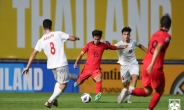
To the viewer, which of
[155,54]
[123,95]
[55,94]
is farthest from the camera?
[55,94]

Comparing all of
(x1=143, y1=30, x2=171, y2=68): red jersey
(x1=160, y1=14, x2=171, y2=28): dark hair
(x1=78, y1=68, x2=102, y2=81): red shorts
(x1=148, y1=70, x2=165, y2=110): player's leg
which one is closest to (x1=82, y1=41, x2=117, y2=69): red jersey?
(x1=78, y1=68, x2=102, y2=81): red shorts

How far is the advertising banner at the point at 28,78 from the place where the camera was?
26.0 metres

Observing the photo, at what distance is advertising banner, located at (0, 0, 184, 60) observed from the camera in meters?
26.2

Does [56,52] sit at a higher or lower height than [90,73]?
higher

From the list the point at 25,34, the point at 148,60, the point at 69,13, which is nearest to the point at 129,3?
the point at 69,13

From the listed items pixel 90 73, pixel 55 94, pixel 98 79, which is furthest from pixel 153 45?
pixel 90 73

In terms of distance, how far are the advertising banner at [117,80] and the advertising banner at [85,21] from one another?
15.6 inches

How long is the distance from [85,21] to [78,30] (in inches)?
15.8

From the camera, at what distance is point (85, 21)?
26453 mm

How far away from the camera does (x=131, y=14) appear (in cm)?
2647

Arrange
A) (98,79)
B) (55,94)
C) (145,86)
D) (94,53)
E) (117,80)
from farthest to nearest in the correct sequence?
(117,80) → (94,53) → (98,79) → (55,94) → (145,86)

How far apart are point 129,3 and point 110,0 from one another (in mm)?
673

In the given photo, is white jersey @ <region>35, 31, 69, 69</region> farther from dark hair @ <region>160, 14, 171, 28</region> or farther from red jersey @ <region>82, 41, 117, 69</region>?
dark hair @ <region>160, 14, 171, 28</region>

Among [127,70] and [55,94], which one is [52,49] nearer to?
[55,94]
